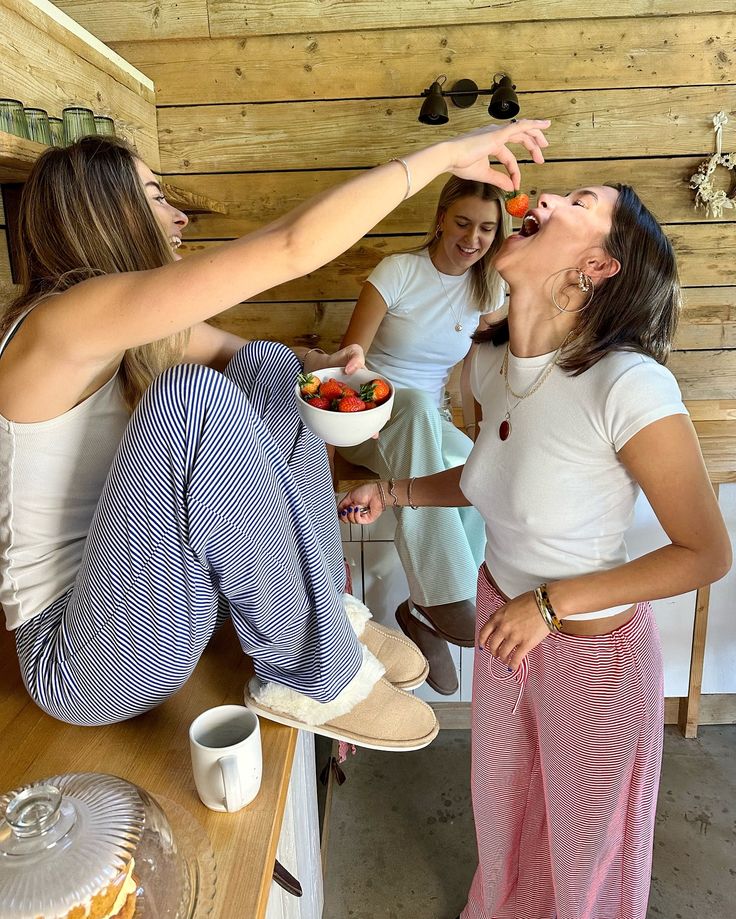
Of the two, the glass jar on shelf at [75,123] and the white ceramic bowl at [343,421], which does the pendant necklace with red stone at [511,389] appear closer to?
the white ceramic bowl at [343,421]

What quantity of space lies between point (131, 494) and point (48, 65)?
1.52m

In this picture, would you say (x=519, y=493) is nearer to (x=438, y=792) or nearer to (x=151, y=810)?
(x=151, y=810)

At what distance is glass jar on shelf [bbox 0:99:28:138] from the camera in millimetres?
1335

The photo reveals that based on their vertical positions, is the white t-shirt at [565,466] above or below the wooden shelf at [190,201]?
below

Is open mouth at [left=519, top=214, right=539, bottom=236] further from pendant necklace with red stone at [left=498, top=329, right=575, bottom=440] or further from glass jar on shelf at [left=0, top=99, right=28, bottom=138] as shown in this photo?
glass jar on shelf at [left=0, top=99, right=28, bottom=138]

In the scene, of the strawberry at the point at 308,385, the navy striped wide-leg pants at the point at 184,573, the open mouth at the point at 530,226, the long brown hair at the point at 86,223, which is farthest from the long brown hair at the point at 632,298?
the long brown hair at the point at 86,223

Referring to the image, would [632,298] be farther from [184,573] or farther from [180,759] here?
[180,759]

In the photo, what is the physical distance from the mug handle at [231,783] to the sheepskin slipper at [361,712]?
183 mm

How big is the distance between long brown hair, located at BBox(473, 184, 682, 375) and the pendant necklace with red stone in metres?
0.02

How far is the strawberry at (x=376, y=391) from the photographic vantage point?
3.59 feet

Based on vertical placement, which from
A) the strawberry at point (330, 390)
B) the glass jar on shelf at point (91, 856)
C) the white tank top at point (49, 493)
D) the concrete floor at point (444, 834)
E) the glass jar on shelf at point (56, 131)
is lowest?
the concrete floor at point (444, 834)

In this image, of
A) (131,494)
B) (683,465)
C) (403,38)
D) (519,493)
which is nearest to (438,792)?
(519,493)

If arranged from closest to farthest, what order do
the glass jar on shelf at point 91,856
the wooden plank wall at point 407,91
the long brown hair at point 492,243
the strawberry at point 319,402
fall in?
the glass jar on shelf at point 91,856, the strawberry at point 319,402, the long brown hair at point 492,243, the wooden plank wall at point 407,91

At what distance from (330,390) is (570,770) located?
0.79 metres
